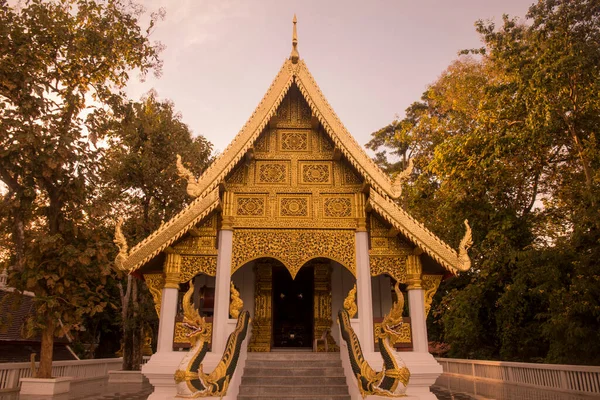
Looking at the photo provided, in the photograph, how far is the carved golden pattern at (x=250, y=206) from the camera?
775 cm

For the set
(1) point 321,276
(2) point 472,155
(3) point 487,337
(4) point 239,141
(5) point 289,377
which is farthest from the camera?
(3) point 487,337

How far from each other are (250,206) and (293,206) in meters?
0.77

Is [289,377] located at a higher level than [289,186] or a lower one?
lower

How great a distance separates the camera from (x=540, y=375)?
8.00 meters

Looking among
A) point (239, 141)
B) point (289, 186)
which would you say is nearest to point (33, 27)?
point (239, 141)

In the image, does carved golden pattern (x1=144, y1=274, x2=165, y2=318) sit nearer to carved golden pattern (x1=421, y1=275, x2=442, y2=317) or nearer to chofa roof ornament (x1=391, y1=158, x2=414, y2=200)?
chofa roof ornament (x1=391, y1=158, x2=414, y2=200)

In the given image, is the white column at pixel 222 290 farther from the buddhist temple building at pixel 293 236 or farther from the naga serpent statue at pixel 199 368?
the naga serpent statue at pixel 199 368

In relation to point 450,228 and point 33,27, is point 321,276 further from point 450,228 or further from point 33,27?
point 33,27

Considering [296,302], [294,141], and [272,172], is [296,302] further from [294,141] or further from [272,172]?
[294,141]

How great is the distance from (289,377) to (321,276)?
3.10 meters

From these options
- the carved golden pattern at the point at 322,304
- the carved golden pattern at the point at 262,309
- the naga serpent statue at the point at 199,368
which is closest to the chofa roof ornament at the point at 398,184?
the carved golden pattern at the point at 322,304

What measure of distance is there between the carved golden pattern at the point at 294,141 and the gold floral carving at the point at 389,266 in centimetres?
241

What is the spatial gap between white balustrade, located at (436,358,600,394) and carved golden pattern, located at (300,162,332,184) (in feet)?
16.7

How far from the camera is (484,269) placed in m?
11.6
